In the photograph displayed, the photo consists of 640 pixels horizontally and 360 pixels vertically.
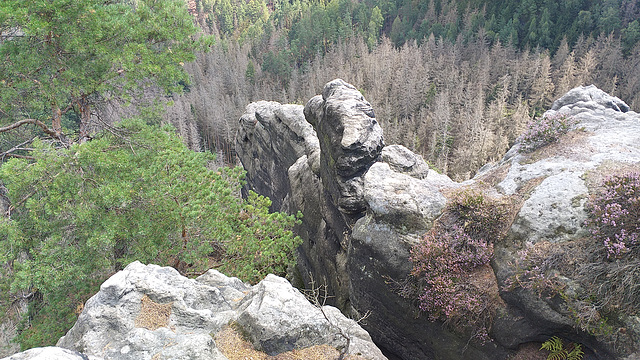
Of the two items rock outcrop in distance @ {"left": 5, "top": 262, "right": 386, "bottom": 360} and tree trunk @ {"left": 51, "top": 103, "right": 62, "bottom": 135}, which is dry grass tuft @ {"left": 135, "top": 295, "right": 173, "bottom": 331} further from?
tree trunk @ {"left": 51, "top": 103, "right": 62, "bottom": 135}

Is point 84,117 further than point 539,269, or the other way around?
point 84,117

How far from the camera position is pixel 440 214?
35.4 feet

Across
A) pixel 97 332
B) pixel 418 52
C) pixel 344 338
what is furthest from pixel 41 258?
pixel 418 52

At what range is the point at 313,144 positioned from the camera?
70.1 ft

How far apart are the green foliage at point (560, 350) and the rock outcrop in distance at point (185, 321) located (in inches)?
162

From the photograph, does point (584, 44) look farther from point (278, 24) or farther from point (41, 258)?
point (278, 24)

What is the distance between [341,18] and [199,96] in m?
63.1

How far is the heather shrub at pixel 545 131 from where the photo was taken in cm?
1192

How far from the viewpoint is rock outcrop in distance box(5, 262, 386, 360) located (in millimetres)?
7281

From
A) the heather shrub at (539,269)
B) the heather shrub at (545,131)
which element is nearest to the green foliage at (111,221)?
the heather shrub at (539,269)

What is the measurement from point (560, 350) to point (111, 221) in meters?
13.3

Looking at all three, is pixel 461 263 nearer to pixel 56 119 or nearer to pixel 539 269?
pixel 539 269

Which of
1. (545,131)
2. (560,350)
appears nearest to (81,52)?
(545,131)

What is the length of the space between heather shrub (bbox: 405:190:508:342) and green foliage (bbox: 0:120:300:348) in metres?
6.83
